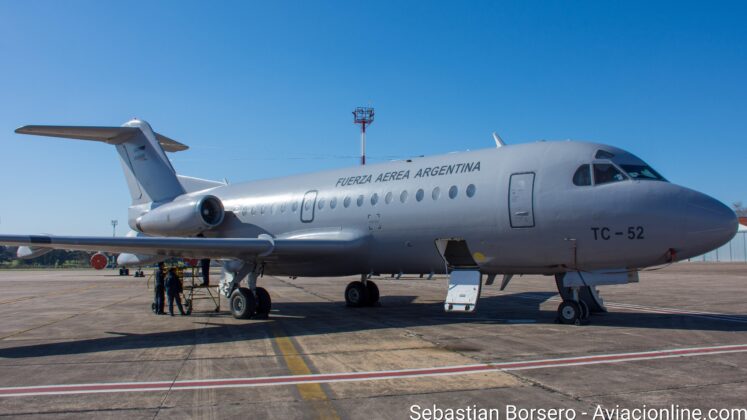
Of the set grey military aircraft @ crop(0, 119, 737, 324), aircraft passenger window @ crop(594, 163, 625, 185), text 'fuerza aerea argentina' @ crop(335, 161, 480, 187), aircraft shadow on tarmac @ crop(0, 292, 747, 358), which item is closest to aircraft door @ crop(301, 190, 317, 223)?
grey military aircraft @ crop(0, 119, 737, 324)

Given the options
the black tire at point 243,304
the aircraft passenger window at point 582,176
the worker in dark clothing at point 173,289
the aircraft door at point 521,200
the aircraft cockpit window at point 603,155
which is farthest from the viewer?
the worker in dark clothing at point 173,289

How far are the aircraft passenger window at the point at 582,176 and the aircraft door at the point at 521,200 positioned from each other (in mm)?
917

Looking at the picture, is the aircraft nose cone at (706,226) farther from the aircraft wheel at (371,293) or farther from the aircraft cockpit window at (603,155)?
the aircraft wheel at (371,293)

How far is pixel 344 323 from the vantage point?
1396 cm

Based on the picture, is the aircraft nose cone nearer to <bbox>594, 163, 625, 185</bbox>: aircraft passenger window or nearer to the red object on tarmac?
<bbox>594, 163, 625, 185</bbox>: aircraft passenger window

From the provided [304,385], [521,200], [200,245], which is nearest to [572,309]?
[521,200]

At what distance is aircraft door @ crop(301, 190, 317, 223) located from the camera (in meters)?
17.0

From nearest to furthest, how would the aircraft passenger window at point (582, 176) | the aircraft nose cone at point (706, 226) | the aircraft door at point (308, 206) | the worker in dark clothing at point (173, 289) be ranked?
the aircraft nose cone at point (706, 226), the aircraft passenger window at point (582, 176), the worker in dark clothing at point (173, 289), the aircraft door at point (308, 206)

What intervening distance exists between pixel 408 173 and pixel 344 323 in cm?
427

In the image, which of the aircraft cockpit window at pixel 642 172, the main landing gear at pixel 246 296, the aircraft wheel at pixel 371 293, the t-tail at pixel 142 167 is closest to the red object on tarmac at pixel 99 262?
the t-tail at pixel 142 167

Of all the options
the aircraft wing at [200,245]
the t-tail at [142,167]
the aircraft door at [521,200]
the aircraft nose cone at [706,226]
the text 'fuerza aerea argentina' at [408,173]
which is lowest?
the aircraft wing at [200,245]

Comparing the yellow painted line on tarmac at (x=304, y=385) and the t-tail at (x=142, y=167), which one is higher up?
the t-tail at (x=142, y=167)

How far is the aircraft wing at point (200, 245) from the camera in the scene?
1189cm

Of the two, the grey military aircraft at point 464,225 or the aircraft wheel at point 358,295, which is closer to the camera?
the grey military aircraft at point 464,225
